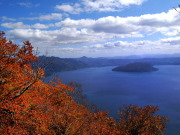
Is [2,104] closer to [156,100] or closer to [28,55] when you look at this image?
[28,55]

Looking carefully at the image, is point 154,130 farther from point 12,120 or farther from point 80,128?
point 12,120

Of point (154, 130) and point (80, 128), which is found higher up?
point (80, 128)

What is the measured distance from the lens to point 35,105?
14.0 meters

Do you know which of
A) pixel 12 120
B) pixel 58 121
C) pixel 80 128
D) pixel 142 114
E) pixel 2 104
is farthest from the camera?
pixel 142 114

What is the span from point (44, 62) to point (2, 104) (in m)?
9.91

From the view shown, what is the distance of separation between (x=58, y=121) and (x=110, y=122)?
1352 centimetres

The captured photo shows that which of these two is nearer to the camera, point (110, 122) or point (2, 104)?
point (2, 104)

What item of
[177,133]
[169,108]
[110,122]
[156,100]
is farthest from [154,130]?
[156,100]

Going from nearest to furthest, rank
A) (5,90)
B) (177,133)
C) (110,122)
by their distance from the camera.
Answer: (5,90), (110,122), (177,133)

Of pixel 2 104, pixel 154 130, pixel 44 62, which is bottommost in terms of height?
pixel 154 130

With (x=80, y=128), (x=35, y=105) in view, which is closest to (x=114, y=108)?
(x=80, y=128)

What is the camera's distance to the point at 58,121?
57.5 ft

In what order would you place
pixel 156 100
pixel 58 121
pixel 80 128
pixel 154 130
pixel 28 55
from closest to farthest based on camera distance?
pixel 58 121
pixel 80 128
pixel 28 55
pixel 154 130
pixel 156 100

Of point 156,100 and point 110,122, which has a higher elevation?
point 110,122
